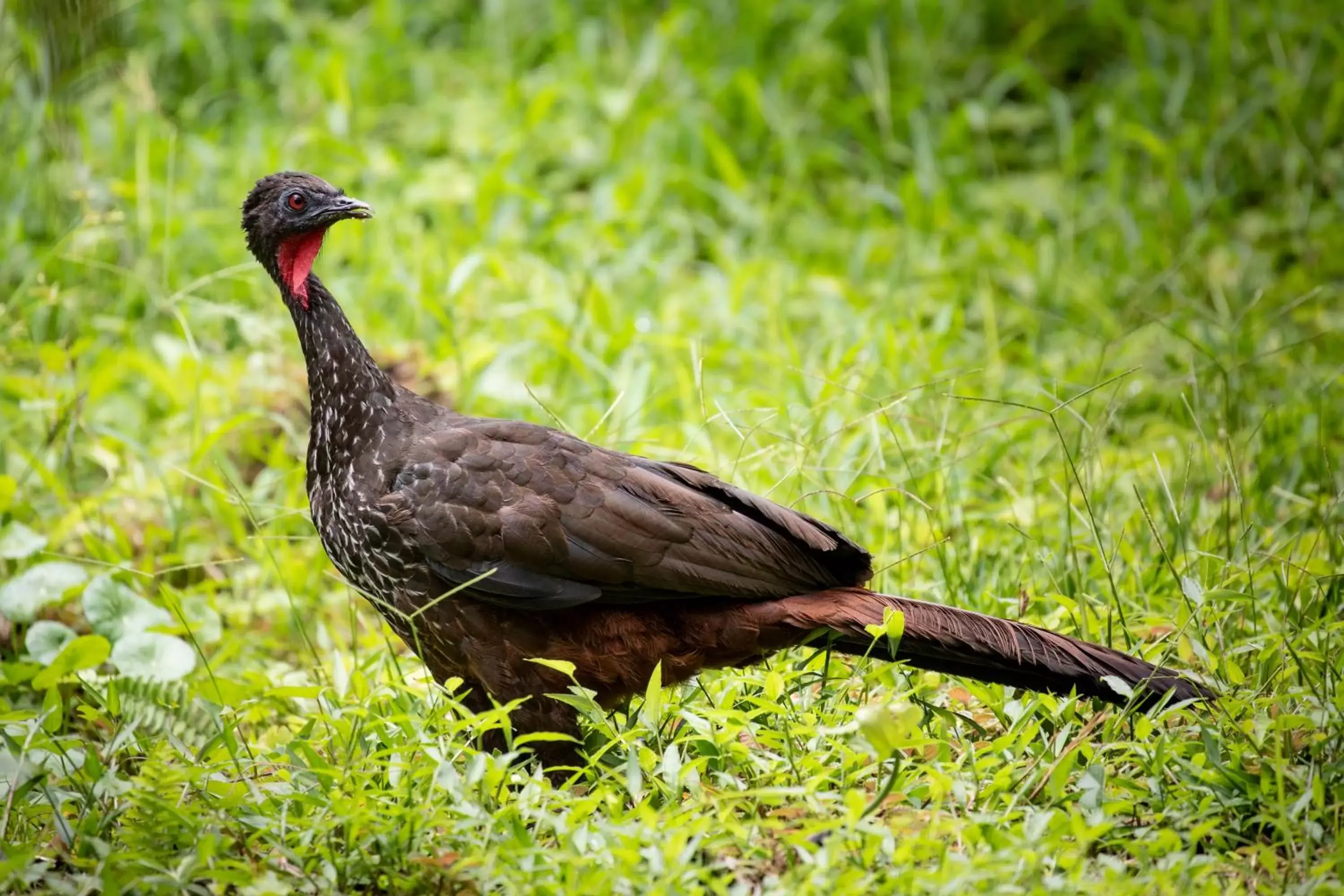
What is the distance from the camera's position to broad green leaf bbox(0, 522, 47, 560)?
13.4ft

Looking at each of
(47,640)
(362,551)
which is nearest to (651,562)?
(362,551)

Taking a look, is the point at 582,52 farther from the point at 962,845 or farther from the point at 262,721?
the point at 962,845

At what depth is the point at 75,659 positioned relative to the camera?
3.57 metres

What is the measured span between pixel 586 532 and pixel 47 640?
66.4 inches

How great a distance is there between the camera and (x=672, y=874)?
2598 mm

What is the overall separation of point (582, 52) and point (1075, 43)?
2770 millimetres

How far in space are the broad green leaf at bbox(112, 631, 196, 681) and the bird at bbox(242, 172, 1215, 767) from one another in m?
0.69

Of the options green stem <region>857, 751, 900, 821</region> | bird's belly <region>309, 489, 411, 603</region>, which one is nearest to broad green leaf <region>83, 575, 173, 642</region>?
bird's belly <region>309, 489, 411, 603</region>

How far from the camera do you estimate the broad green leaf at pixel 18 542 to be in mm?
4098

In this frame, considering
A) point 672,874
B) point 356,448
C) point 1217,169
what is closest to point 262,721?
point 356,448

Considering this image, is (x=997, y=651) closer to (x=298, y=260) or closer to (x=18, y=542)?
(x=298, y=260)

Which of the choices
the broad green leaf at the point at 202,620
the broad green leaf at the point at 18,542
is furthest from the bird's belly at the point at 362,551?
the broad green leaf at the point at 18,542

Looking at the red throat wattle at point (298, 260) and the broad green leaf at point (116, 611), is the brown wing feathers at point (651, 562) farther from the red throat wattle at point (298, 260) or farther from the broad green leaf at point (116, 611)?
the broad green leaf at point (116, 611)

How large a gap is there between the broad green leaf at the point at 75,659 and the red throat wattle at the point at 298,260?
41.5 inches
